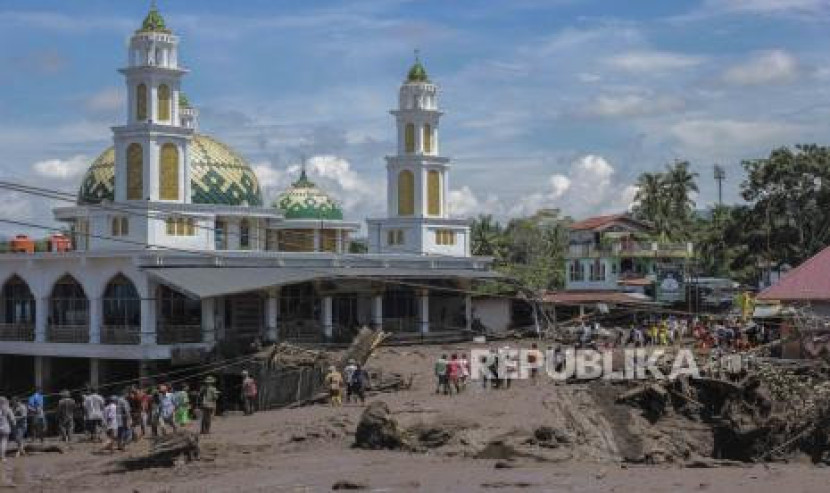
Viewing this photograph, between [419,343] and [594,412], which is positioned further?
[419,343]

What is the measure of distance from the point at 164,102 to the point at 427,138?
13846 mm

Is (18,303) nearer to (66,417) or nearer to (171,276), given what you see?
(171,276)

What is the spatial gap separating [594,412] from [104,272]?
1951 cm

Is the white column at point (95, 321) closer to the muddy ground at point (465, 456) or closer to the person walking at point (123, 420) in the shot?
the muddy ground at point (465, 456)

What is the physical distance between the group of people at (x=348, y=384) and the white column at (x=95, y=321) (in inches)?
471

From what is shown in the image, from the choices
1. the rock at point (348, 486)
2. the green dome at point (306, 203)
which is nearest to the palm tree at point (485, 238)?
the green dome at point (306, 203)

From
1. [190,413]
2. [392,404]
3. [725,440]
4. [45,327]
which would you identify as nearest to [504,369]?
[392,404]

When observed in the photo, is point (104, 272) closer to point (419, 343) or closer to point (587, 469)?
point (419, 343)

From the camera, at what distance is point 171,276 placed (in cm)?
3875

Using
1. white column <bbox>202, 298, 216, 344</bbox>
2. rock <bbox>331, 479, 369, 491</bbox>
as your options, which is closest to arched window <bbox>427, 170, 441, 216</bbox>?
white column <bbox>202, 298, 216, 344</bbox>

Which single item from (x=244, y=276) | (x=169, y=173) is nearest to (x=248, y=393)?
(x=244, y=276)

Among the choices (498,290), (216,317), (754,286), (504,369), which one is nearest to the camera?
(504,369)

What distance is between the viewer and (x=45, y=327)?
1695 inches

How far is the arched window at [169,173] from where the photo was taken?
143ft
